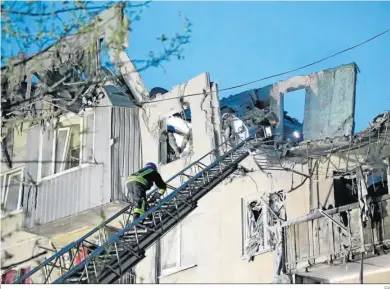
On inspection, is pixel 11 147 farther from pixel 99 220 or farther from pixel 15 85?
pixel 15 85

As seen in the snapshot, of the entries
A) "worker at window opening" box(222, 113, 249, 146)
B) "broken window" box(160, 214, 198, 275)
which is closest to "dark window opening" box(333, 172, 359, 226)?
"worker at window opening" box(222, 113, 249, 146)

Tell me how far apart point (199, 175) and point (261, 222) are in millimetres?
1266

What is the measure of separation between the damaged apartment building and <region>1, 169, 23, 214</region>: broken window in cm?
2

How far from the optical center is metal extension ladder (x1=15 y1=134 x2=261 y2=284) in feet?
29.8

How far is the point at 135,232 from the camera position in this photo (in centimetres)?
973

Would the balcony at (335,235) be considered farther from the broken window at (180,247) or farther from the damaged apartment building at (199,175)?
the broken window at (180,247)

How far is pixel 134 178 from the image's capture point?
1054 cm

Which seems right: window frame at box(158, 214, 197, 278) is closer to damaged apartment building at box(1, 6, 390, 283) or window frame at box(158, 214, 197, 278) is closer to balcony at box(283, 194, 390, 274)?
damaged apartment building at box(1, 6, 390, 283)

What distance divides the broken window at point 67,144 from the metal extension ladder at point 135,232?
1.42 meters

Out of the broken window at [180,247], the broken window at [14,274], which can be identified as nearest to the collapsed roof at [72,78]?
the broken window at [180,247]

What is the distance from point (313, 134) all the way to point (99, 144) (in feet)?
11.1

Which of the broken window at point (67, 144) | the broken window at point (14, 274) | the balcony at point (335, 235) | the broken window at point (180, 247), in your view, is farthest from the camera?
the broken window at point (14, 274)

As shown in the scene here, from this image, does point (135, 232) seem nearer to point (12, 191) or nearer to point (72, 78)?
point (72, 78)

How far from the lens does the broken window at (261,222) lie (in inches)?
464
